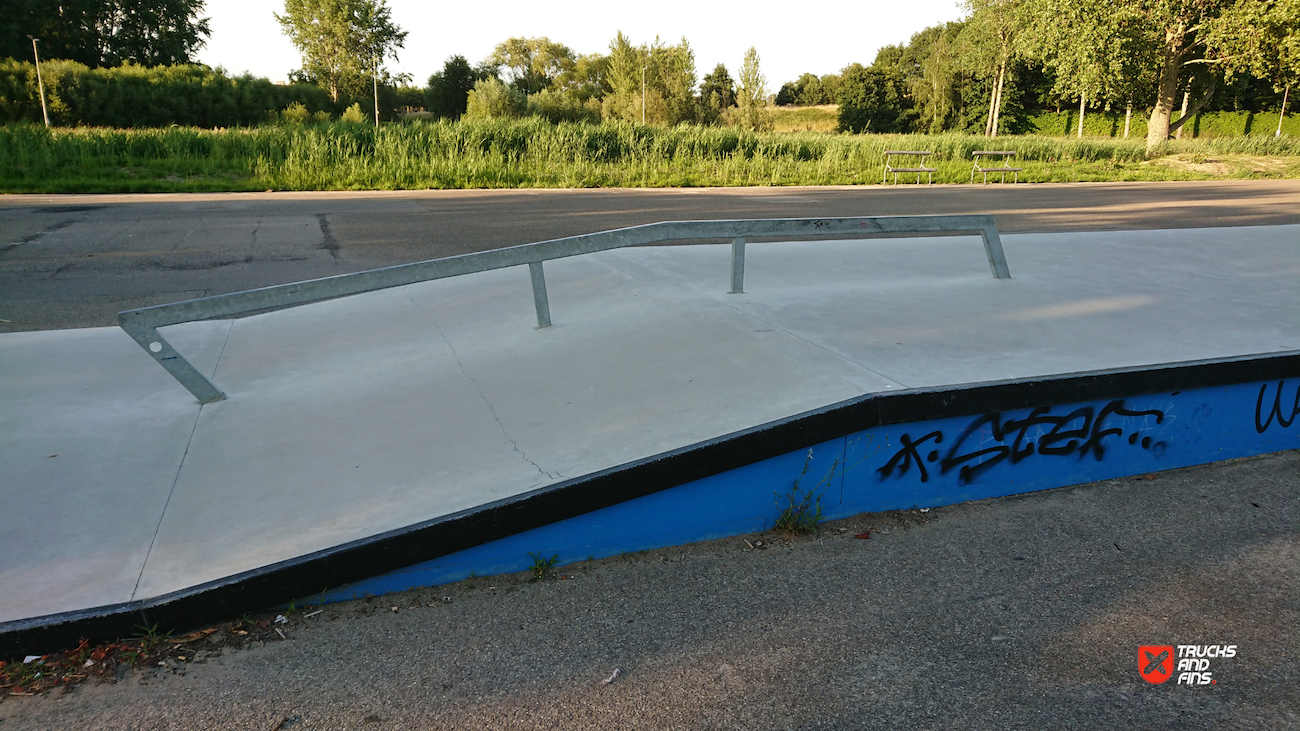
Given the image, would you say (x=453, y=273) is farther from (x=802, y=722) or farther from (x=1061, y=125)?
(x=1061, y=125)

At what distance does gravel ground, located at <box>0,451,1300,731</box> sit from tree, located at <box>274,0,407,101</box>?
264 feet

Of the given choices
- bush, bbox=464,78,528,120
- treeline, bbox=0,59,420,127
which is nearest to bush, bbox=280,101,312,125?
treeline, bbox=0,59,420,127

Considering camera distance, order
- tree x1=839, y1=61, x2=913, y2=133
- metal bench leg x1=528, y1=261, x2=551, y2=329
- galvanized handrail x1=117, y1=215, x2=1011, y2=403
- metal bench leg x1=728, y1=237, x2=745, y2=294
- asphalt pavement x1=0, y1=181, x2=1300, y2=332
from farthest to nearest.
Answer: tree x1=839, y1=61, x2=913, y2=133 → asphalt pavement x1=0, y1=181, x2=1300, y2=332 → metal bench leg x1=728, y1=237, x2=745, y2=294 → metal bench leg x1=528, y1=261, x2=551, y2=329 → galvanized handrail x1=117, y1=215, x2=1011, y2=403

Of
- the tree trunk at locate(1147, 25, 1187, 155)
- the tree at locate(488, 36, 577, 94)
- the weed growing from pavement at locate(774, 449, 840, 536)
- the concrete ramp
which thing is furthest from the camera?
the tree at locate(488, 36, 577, 94)

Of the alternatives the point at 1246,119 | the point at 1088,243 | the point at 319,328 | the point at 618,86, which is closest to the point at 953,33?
the point at 1246,119

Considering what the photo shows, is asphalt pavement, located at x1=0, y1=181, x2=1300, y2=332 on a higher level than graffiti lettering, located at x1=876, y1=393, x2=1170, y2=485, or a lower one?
→ higher

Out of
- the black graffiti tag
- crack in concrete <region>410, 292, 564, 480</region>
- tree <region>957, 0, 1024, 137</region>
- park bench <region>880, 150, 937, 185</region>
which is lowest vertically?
the black graffiti tag

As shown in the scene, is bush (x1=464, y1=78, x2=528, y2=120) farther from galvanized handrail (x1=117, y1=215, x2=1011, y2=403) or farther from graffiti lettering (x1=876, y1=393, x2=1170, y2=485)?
graffiti lettering (x1=876, y1=393, x2=1170, y2=485)

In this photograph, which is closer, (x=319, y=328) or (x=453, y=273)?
(x=453, y=273)

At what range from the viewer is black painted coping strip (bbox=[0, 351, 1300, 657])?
8.63 feet

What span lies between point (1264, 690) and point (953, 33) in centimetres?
8517

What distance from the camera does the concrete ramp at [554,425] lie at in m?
2.93

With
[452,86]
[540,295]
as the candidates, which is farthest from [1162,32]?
[452,86]

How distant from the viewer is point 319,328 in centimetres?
546
